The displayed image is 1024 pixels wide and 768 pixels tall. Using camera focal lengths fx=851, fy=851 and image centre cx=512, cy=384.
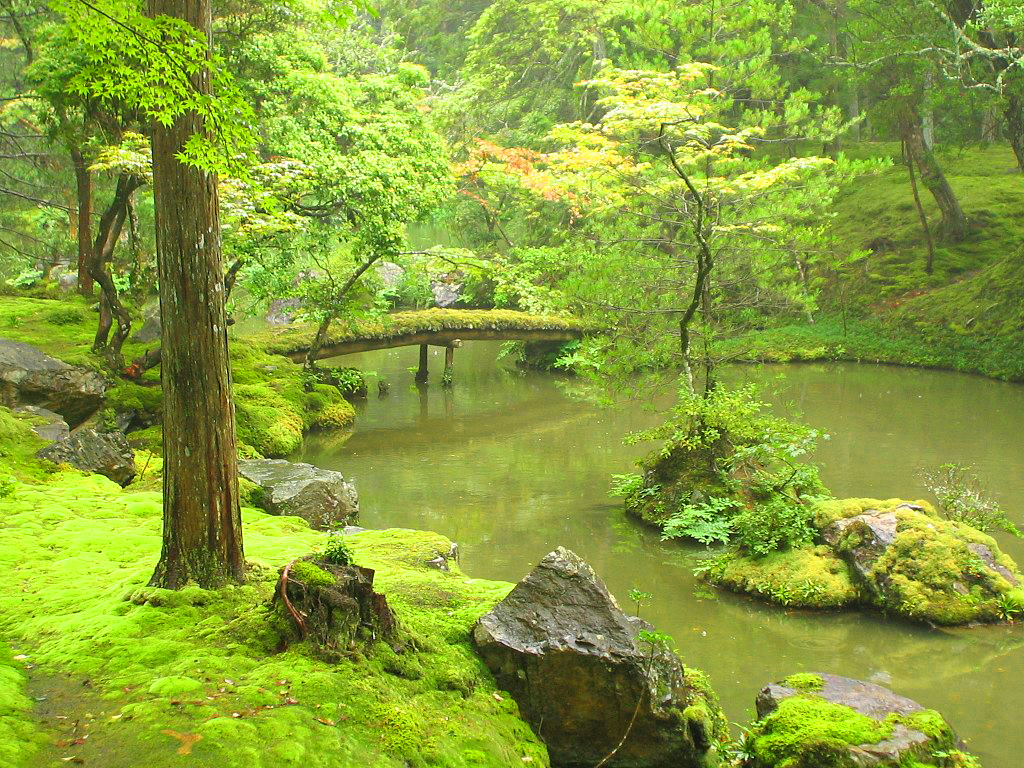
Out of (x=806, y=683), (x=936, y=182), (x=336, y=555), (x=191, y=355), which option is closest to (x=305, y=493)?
(x=336, y=555)

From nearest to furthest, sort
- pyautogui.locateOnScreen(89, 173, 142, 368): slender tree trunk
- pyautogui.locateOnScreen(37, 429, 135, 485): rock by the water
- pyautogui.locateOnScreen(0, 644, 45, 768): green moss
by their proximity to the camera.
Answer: pyautogui.locateOnScreen(0, 644, 45, 768): green moss
pyautogui.locateOnScreen(37, 429, 135, 485): rock by the water
pyautogui.locateOnScreen(89, 173, 142, 368): slender tree trunk

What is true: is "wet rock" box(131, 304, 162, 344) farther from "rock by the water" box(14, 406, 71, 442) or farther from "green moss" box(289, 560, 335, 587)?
"green moss" box(289, 560, 335, 587)

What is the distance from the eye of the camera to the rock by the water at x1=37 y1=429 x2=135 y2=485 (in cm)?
782

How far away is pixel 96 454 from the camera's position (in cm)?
823

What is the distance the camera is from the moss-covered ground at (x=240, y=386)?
453 inches

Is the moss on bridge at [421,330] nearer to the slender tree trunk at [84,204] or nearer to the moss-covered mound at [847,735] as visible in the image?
the slender tree trunk at [84,204]

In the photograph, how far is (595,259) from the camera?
1095 centimetres

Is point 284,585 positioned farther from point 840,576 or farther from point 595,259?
point 595,259

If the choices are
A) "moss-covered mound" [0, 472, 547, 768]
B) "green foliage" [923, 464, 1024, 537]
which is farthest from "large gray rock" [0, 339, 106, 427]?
"green foliage" [923, 464, 1024, 537]

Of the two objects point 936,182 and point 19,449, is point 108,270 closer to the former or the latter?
point 19,449

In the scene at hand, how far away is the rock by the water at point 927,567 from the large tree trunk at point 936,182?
1471 centimetres

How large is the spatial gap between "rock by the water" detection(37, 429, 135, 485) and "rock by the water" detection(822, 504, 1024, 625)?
6.96m

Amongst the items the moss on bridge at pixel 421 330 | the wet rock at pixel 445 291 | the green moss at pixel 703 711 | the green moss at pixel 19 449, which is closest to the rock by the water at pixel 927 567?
the green moss at pixel 703 711

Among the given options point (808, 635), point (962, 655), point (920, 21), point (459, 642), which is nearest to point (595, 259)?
point (808, 635)
